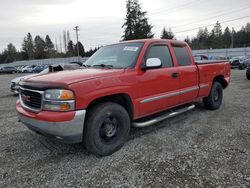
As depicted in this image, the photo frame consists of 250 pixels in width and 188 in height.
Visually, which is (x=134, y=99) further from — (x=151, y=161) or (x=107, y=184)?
(x=107, y=184)

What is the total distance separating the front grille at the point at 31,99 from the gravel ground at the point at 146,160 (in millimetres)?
887

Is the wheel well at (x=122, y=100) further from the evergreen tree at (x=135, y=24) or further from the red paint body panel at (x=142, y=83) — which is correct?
the evergreen tree at (x=135, y=24)

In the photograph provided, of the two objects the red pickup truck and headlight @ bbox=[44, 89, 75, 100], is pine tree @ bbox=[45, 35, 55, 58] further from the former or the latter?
headlight @ bbox=[44, 89, 75, 100]

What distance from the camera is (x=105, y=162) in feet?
11.3

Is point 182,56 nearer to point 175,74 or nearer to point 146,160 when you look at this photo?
point 175,74

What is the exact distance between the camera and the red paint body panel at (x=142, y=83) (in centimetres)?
318

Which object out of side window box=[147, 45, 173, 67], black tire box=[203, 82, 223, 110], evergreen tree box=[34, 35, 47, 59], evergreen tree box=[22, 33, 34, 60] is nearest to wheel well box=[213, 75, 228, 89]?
black tire box=[203, 82, 223, 110]

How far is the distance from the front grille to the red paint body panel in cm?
14

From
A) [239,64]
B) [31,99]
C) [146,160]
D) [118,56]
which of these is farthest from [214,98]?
[239,64]

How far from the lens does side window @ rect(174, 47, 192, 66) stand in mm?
4979

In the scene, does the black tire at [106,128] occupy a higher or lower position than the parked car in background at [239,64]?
lower

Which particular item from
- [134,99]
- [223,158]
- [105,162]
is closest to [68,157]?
[105,162]

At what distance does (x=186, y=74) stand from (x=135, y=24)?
49.1 meters

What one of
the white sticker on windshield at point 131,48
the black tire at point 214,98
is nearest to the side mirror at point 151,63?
the white sticker on windshield at point 131,48
